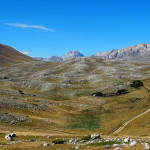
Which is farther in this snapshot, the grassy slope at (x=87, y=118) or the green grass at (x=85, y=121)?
the green grass at (x=85, y=121)

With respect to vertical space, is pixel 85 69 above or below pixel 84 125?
above

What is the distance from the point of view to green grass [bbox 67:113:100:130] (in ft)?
185

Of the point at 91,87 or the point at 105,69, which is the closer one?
the point at 91,87

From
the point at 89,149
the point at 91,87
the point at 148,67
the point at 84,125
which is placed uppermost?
the point at 148,67

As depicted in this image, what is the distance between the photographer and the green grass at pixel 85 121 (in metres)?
56.3

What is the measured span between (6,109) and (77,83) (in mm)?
70693

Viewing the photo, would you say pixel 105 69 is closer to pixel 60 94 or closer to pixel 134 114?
pixel 60 94

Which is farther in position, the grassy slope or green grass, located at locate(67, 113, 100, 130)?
green grass, located at locate(67, 113, 100, 130)

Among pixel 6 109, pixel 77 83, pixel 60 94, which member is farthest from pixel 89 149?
pixel 77 83

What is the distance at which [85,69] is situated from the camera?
582 ft

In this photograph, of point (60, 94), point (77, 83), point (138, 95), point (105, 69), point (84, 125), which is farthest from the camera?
point (105, 69)

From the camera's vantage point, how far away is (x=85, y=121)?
63.2 meters

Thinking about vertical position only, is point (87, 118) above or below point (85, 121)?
above

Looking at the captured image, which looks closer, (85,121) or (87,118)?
(85,121)
